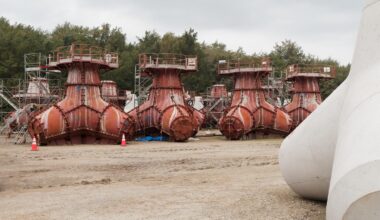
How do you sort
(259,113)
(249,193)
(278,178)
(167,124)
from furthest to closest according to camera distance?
(259,113), (167,124), (278,178), (249,193)

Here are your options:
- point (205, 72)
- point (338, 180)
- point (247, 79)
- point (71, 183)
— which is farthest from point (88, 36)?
point (338, 180)

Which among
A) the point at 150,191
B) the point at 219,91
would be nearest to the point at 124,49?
the point at 219,91

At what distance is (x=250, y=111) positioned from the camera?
36531 mm

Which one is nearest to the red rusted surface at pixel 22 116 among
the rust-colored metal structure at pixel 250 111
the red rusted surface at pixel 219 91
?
the rust-colored metal structure at pixel 250 111

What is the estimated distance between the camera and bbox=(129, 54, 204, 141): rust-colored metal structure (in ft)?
110

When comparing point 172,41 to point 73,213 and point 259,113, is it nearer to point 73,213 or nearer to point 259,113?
point 259,113

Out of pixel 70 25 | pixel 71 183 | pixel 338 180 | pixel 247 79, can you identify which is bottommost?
pixel 71 183

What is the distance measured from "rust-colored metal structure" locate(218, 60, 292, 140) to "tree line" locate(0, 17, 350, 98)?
105 ft

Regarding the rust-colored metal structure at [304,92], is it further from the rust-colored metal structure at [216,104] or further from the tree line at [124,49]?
the tree line at [124,49]

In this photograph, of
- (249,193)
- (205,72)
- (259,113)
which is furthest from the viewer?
(205,72)

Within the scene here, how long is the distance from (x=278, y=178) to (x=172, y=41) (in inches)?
2689

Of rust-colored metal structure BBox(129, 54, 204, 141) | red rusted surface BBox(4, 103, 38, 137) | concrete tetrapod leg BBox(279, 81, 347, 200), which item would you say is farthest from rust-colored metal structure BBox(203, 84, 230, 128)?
concrete tetrapod leg BBox(279, 81, 347, 200)

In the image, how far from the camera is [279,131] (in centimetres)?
3759

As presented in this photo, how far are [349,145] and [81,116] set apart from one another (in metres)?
26.3
